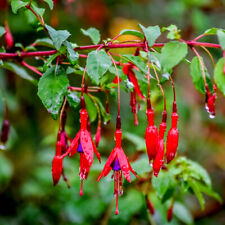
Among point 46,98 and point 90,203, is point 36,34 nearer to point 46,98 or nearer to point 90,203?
point 90,203

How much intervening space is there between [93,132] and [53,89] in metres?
1.53

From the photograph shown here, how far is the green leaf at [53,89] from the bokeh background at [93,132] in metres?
0.47

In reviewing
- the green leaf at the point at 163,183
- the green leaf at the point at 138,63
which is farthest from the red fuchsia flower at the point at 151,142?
the green leaf at the point at 163,183

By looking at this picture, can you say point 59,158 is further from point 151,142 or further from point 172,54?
point 172,54

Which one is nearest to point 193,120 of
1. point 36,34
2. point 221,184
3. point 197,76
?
point 221,184

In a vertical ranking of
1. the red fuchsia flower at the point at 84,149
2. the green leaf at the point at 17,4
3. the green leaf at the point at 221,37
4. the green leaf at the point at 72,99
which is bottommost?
the red fuchsia flower at the point at 84,149

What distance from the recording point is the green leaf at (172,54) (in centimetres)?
56

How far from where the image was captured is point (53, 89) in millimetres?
626

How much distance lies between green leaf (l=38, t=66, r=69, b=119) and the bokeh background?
1.53ft

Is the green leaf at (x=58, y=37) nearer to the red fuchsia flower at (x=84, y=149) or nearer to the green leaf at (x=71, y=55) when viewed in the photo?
the green leaf at (x=71, y=55)

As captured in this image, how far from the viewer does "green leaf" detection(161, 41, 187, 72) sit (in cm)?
56

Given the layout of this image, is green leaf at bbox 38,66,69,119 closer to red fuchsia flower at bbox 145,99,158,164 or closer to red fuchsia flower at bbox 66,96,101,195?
red fuchsia flower at bbox 66,96,101,195

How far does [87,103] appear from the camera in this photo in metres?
0.85

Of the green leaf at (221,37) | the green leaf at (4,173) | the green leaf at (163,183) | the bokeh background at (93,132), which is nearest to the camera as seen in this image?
the green leaf at (221,37)
